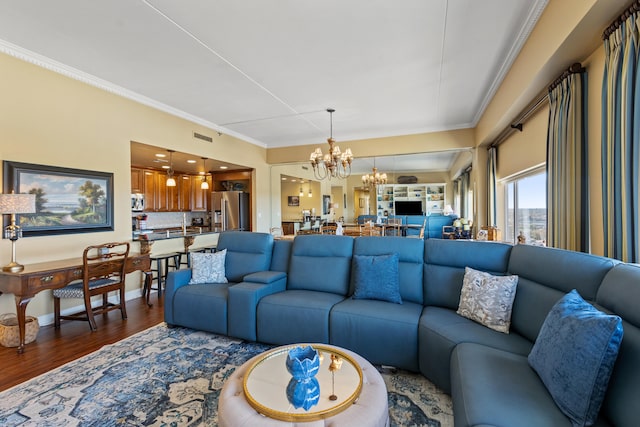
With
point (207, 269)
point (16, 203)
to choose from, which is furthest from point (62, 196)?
point (207, 269)

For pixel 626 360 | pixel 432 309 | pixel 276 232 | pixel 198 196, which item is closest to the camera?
pixel 626 360

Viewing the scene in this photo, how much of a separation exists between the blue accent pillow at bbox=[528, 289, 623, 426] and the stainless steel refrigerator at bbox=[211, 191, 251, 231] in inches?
266

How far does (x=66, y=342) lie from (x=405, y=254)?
355cm

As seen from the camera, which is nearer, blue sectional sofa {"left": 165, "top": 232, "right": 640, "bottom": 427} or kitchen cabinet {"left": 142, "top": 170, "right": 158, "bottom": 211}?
blue sectional sofa {"left": 165, "top": 232, "right": 640, "bottom": 427}

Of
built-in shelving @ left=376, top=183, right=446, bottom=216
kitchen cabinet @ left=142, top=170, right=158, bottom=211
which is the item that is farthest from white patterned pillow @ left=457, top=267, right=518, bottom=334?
built-in shelving @ left=376, top=183, right=446, bottom=216

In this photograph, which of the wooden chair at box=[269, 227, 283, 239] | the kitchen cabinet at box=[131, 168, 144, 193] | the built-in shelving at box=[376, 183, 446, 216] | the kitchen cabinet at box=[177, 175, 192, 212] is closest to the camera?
the wooden chair at box=[269, 227, 283, 239]

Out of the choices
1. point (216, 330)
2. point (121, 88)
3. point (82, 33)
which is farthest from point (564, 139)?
point (121, 88)

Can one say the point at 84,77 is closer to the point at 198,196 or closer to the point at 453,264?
the point at 453,264

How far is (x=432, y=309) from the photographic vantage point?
8.07 feet

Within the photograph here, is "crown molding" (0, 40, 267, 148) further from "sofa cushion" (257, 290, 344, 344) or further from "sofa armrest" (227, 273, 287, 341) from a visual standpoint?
"sofa cushion" (257, 290, 344, 344)

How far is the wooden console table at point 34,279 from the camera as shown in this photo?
2658 mm

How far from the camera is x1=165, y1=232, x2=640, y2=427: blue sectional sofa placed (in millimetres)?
1229

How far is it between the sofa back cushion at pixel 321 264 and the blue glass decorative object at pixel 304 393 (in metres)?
1.55

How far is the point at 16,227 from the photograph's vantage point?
286 cm
